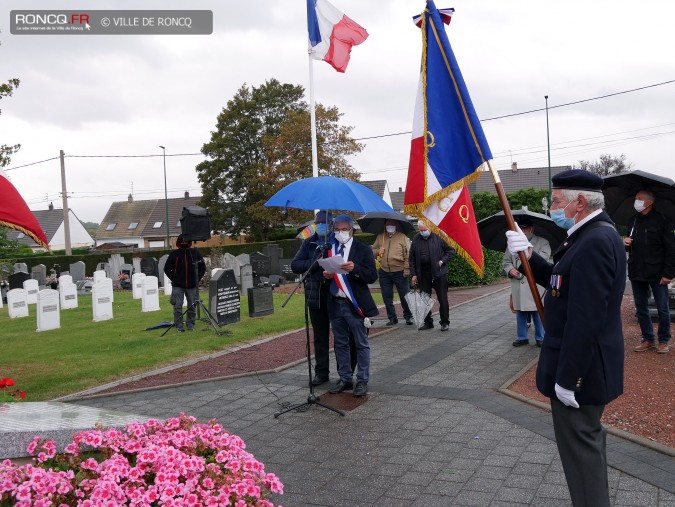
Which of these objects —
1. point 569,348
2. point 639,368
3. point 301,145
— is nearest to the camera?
point 569,348

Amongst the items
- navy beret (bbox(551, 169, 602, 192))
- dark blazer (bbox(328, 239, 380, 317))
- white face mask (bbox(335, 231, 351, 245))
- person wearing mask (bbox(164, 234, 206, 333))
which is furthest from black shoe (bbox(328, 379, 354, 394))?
person wearing mask (bbox(164, 234, 206, 333))

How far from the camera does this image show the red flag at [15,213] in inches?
185

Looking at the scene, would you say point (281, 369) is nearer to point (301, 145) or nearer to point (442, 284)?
point (442, 284)

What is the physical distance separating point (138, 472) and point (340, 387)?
4.31 metres

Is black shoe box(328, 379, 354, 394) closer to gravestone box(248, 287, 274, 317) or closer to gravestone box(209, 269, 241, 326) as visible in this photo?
gravestone box(209, 269, 241, 326)

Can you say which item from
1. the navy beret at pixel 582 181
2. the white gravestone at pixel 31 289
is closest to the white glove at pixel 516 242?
the navy beret at pixel 582 181

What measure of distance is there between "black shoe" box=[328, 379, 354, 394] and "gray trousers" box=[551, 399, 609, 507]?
3.77 metres

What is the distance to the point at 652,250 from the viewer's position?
7.77 m

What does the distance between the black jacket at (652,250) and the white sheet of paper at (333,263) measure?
12.7 ft

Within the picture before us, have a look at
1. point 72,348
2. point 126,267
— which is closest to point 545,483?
point 72,348

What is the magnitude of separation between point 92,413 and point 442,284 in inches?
314

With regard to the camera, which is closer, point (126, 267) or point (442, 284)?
point (442, 284)

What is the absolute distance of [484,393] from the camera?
6.63m

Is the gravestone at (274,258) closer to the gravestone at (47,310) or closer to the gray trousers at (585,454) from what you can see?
the gravestone at (47,310)
